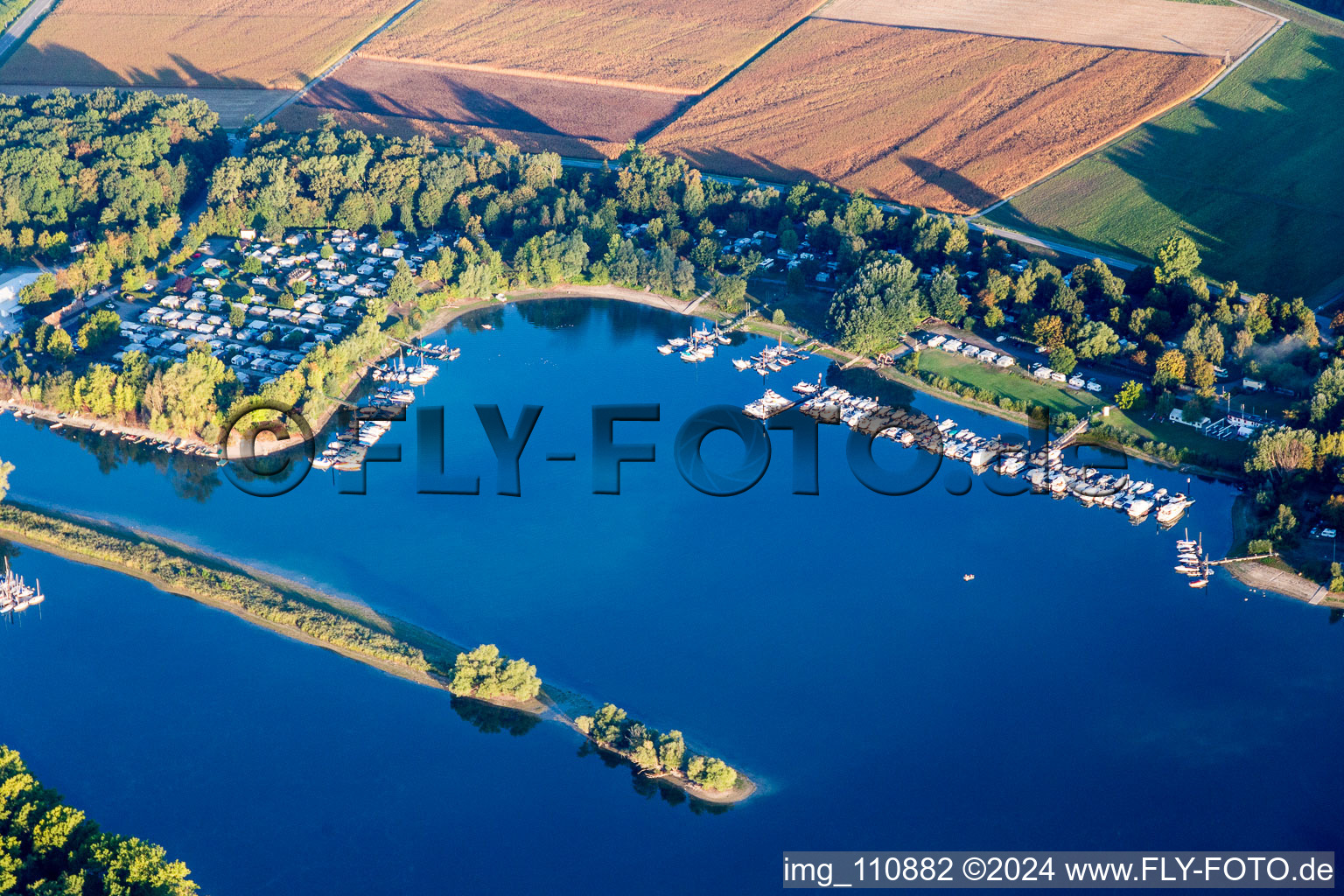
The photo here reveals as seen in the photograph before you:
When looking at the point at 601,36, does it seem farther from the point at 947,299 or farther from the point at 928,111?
the point at 947,299

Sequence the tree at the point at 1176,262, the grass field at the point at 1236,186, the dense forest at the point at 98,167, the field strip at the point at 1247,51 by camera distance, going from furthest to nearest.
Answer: the field strip at the point at 1247,51 → the dense forest at the point at 98,167 → the grass field at the point at 1236,186 → the tree at the point at 1176,262

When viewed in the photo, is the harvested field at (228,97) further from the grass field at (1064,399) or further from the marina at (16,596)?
the grass field at (1064,399)

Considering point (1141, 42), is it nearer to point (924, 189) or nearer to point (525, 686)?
point (924, 189)

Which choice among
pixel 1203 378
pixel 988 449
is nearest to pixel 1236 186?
pixel 1203 378

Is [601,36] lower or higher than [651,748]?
higher

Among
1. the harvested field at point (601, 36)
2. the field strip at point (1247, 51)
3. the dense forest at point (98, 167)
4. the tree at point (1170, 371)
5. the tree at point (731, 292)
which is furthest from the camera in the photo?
the harvested field at point (601, 36)

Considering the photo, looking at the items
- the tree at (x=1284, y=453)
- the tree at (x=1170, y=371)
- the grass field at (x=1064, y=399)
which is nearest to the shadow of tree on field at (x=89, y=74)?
the grass field at (x=1064, y=399)

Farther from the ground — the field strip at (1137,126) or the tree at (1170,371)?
the field strip at (1137,126)
